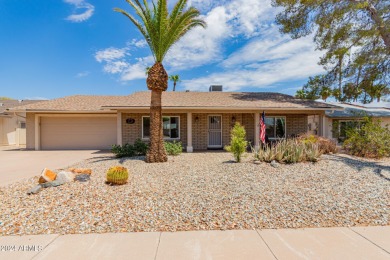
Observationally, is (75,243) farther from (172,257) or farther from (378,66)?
(378,66)

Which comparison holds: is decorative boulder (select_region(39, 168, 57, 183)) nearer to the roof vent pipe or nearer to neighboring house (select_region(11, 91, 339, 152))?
neighboring house (select_region(11, 91, 339, 152))

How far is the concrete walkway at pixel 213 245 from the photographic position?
10.1ft

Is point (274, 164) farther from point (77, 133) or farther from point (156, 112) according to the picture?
point (77, 133)

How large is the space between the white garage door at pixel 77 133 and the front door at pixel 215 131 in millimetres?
7253

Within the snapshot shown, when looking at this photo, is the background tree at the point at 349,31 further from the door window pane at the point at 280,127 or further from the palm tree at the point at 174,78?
the palm tree at the point at 174,78

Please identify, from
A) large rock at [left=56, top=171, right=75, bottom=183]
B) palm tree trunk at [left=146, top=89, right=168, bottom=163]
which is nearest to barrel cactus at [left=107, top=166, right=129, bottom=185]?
large rock at [left=56, top=171, right=75, bottom=183]

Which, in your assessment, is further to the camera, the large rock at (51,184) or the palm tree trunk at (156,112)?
the palm tree trunk at (156,112)

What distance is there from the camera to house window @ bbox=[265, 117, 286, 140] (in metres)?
15.8

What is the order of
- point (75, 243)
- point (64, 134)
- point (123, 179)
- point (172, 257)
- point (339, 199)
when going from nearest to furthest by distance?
point (172, 257) → point (75, 243) → point (339, 199) → point (123, 179) → point (64, 134)

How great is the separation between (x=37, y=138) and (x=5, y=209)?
1334 centimetres

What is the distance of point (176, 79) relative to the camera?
33.9 metres

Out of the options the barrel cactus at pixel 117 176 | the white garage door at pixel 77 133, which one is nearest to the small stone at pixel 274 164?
the barrel cactus at pixel 117 176

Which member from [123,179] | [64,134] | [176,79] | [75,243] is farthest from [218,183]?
[176,79]

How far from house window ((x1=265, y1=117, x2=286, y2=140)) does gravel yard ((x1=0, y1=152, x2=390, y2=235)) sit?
29.2 ft
